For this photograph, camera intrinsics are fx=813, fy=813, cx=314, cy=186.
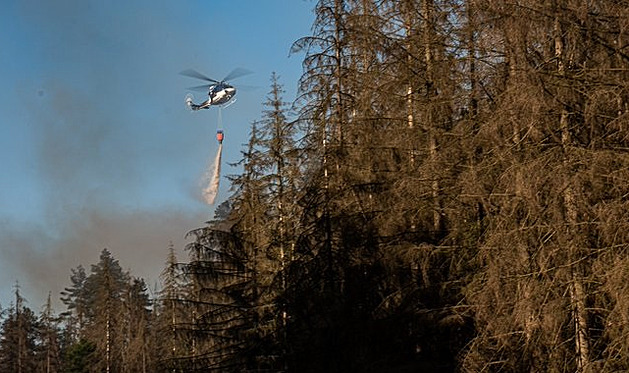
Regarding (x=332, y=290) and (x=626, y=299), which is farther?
(x=332, y=290)

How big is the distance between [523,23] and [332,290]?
5.67 meters

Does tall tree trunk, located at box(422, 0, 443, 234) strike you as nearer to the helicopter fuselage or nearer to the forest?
the forest

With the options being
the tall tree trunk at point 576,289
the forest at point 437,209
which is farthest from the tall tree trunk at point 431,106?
the tall tree trunk at point 576,289

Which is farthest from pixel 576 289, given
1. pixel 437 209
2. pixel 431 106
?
pixel 431 106

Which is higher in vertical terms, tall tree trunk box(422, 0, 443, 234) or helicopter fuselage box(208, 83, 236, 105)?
helicopter fuselage box(208, 83, 236, 105)

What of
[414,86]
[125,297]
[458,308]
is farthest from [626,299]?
[125,297]

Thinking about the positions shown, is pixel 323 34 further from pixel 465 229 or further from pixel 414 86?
pixel 465 229

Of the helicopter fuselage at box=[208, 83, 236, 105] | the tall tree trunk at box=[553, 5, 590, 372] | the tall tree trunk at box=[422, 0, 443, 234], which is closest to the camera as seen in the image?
the tall tree trunk at box=[553, 5, 590, 372]

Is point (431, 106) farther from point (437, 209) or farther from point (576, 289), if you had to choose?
point (576, 289)

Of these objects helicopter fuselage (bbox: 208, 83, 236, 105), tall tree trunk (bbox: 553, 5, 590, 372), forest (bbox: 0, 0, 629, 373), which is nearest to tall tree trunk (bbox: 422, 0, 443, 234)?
forest (bbox: 0, 0, 629, 373)

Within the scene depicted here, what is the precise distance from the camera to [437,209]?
13.3 m

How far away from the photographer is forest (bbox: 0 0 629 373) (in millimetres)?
9648

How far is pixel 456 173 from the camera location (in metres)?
13.0

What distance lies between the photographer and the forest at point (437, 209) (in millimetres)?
9648
